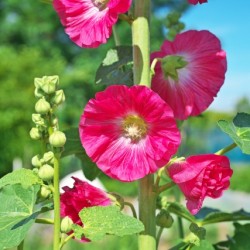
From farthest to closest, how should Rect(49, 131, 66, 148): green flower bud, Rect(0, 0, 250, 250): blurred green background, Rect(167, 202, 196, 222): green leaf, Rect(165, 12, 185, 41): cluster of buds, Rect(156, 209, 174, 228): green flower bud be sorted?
1. Rect(0, 0, 250, 250): blurred green background
2. Rect(165, 12, 185, 41): cluster of buds
3. Rect(167, 202, 196, 222): green leaf
4. Rect(156, 209, 174, 228): green flower bud
5. Rect(49, 131, 66, 148): green flower bud

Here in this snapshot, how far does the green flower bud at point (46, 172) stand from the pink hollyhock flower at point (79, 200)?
0.35 ft

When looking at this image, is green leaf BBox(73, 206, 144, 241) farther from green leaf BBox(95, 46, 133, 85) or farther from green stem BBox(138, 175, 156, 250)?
green leaf BBox(95, 46, 133, 85)

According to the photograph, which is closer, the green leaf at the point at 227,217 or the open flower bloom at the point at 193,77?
the open flower bloom at the point at 193,77

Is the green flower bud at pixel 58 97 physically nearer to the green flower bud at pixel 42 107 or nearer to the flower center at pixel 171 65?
the green flower bud at pixel 42 107

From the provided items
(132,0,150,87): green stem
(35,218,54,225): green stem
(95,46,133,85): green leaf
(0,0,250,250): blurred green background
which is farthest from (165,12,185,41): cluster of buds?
(0,0,250,250): blurred green background

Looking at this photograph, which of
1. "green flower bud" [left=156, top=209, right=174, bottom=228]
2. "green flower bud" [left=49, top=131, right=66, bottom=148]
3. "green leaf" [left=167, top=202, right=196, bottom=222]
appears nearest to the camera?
"green flower bud" [left=49, top=131, right=66, bottom=148]

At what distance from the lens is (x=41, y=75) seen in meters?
9.51

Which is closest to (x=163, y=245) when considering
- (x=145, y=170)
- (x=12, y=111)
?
(x=12, y=111)

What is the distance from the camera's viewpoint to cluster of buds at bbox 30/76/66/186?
2.41 ft

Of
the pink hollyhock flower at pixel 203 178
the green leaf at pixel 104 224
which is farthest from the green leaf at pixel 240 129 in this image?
the green leaf at pixel 104 224

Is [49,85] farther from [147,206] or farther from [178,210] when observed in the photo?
[178,210]

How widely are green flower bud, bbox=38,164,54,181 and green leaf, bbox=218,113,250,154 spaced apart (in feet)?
0.67

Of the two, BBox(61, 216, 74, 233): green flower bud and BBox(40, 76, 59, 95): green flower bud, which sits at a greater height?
BBox(40, 76, 59, 95): green flower bud

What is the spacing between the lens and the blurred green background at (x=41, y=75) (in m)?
7.80
